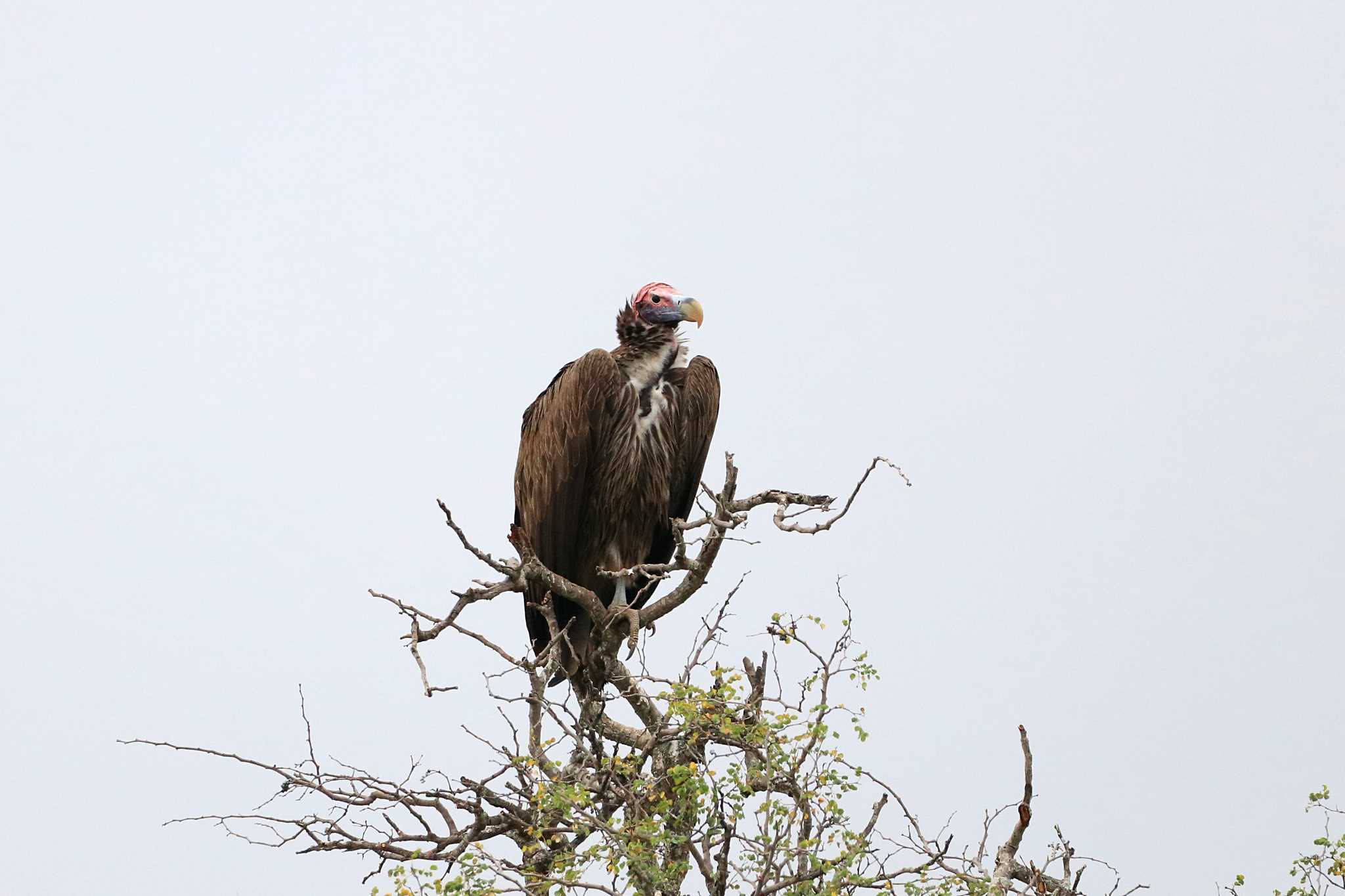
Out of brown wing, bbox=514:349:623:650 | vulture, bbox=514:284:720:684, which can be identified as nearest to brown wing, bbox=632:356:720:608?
vulture, bbox=514:284:720:684

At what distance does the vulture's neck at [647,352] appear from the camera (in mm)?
7855

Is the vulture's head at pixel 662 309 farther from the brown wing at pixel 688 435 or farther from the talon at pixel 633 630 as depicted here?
the talon at pixel 633 630

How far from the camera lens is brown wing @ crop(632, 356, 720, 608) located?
7848mm

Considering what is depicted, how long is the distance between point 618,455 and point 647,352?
62 centimetres

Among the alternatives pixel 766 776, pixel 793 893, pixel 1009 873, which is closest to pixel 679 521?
pixel 766 776

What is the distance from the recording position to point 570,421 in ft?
24.9

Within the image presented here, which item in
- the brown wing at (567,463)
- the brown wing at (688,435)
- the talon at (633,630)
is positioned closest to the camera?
the talon at (633,630)

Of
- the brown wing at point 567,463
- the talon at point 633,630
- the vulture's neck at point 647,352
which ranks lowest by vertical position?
the talon at point 633,630

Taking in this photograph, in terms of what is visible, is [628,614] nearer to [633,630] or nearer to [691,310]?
[633,630]

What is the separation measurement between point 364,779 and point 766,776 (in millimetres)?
1683

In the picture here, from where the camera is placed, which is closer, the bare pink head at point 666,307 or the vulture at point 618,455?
the vulture at point 618,455

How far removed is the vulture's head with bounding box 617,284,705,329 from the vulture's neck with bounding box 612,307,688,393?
1 cm

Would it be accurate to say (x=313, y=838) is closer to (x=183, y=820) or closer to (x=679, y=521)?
(x=183, y=820)

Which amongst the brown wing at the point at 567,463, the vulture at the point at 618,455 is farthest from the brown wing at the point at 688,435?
the brown wing at the point at 567,463
